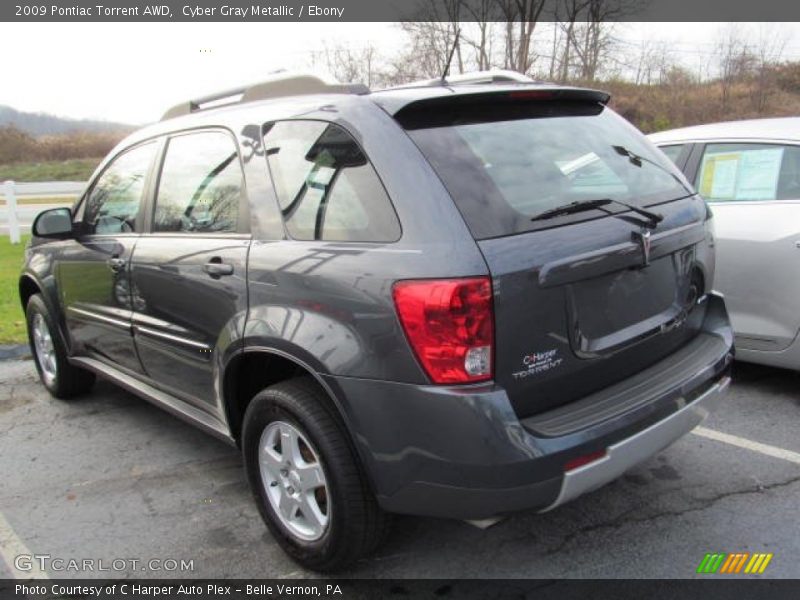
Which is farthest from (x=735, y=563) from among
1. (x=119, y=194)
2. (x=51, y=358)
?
(x=51, y=358)

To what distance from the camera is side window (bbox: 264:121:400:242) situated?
223 cm

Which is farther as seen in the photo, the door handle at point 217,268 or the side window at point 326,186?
the door handle at point 217,268

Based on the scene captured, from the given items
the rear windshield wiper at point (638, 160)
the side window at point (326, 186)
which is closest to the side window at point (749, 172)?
the rear windshield wiper at point (638, 160)

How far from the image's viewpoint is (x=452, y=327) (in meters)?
1.98

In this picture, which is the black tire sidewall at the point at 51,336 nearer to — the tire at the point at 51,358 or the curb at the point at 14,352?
the tire at the point at 51,358

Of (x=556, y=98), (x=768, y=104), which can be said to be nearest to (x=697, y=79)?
(x=768, y=104)

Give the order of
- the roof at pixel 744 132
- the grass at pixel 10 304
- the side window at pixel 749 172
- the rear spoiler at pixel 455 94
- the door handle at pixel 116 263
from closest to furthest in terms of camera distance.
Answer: the rear spoiler at pixel 455 94 → the door handle at pixel 116 263 → the side window at pixel 749 172 → the roof at pixel 744 132 → the grass at pixel 10 304

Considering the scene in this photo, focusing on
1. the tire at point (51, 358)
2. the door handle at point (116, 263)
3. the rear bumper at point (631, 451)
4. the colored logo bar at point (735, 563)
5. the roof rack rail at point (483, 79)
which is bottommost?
the colored logo bar at point (735, 563)

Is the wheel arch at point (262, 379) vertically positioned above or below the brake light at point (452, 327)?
below

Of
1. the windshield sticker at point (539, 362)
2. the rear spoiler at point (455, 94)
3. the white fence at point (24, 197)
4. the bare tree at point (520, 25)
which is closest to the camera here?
the windshield sticker at point (539, 362)

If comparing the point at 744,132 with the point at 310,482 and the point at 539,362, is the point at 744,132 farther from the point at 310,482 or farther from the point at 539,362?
the point at 310,482

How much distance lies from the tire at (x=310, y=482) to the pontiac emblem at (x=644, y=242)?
1263 millimetres

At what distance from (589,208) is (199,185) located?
180 cm
